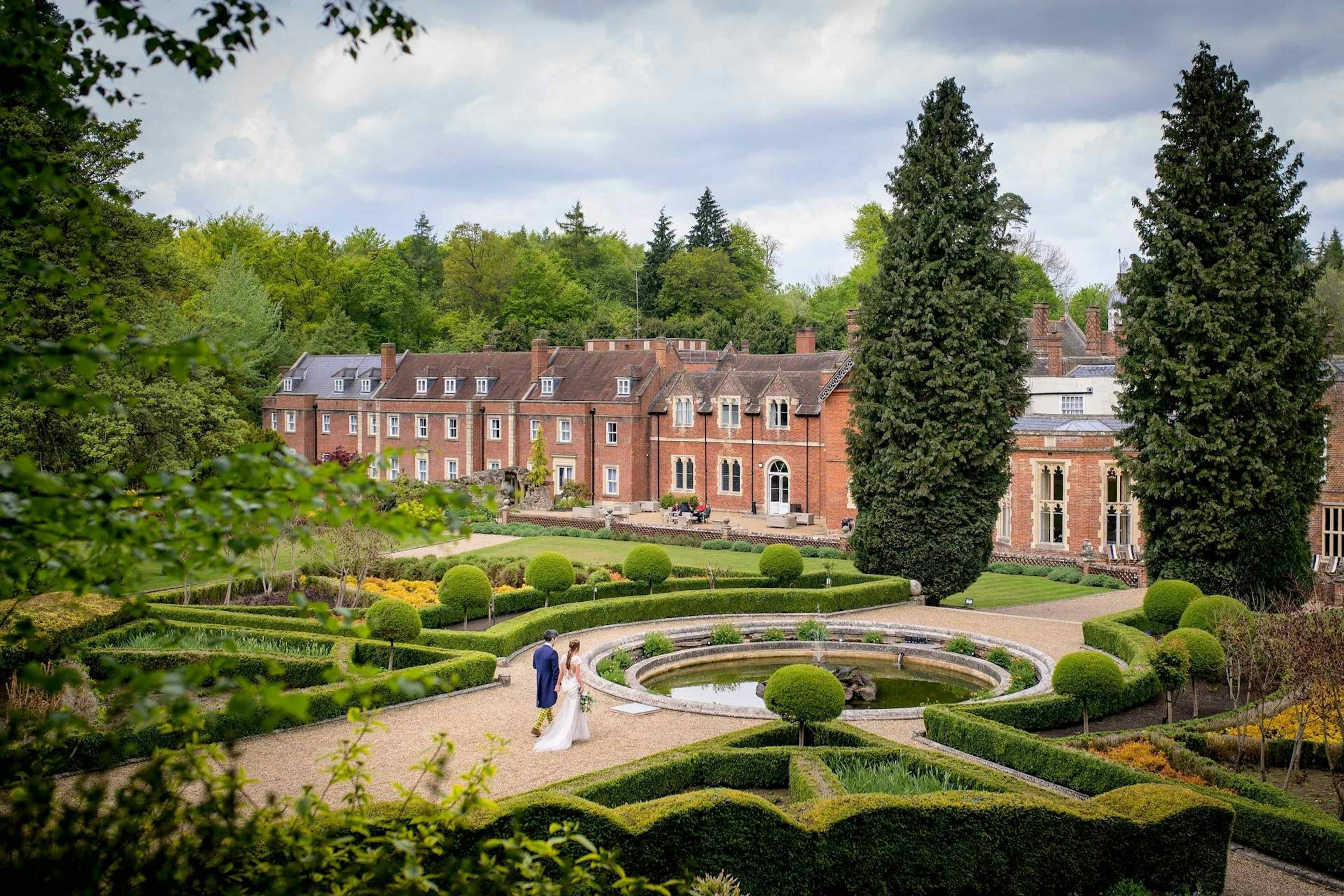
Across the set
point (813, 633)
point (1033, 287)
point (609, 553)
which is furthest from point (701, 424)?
point (1033, 287)

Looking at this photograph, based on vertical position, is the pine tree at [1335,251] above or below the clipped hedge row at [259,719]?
above

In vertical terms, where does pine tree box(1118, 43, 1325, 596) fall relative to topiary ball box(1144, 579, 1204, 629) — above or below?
above

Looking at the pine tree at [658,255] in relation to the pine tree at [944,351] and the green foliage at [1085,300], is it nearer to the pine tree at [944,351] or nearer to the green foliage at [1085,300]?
the green foliage at [1085,300]

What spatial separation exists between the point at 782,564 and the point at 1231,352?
11.8 m

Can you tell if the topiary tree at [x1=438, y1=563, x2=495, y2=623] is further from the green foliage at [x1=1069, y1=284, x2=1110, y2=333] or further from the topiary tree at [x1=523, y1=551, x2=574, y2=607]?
the green foliage at [x1=1069, y1=284, x2=1110, y2=333]

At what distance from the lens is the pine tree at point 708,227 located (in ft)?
293

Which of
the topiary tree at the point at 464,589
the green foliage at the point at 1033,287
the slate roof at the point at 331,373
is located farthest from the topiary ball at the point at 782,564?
the green foliage at the point at 1033,287

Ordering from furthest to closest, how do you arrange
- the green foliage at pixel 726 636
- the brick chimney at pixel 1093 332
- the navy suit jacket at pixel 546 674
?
the brick chimney at pixel 1093 332
the green foliage at pixel 726 636
the navy suit jacket at pixel 546 674

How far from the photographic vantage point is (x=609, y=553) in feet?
120

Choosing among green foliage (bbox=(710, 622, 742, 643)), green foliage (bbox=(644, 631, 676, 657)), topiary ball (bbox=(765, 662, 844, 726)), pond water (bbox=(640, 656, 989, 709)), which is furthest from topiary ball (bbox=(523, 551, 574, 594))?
topiary ball (bbox=(765, 662, 844, 726))

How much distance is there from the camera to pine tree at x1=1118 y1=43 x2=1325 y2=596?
24.7m

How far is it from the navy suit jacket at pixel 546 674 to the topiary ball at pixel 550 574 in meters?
8.84

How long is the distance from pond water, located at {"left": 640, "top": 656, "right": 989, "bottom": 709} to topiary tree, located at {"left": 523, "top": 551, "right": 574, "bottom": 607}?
13.5 feet

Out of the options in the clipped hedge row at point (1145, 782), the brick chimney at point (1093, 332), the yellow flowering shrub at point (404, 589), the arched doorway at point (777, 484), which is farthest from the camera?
the brick chimney at point (1093, 332)
